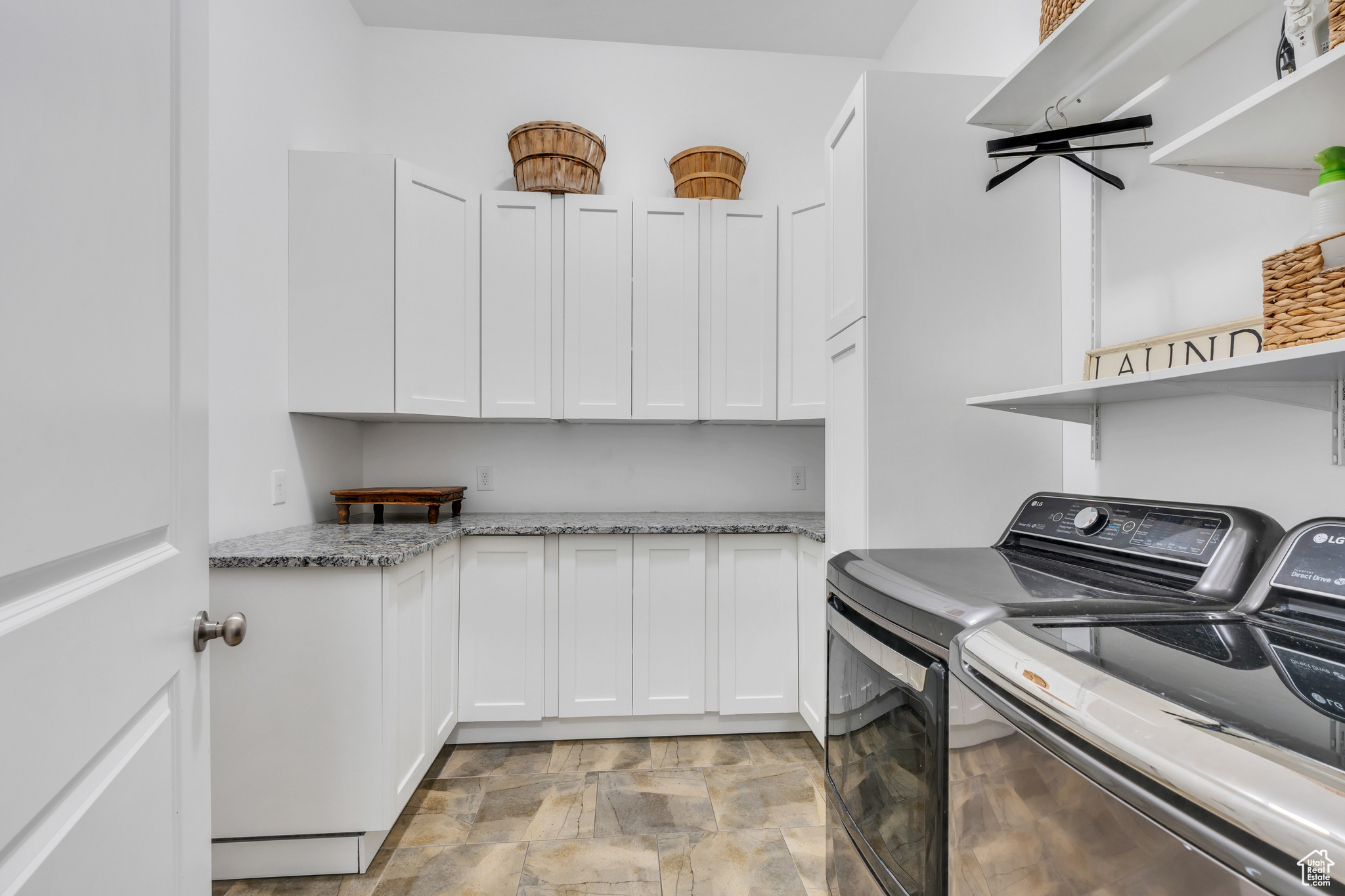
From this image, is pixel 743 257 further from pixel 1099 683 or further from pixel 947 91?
pixel 1099 683

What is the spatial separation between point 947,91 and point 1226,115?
0.86m

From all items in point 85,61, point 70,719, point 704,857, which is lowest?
point 704,857

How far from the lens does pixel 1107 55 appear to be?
1195 millimetres

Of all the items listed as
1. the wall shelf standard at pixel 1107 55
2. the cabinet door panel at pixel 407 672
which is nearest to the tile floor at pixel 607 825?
the cabinet door panel at pixel 407 672

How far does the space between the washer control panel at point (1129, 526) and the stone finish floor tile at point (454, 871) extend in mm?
1567

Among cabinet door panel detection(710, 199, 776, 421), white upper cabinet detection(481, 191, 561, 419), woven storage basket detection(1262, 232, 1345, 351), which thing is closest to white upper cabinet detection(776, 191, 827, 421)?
cabinet door panel detection(710, 199, 776, 421)

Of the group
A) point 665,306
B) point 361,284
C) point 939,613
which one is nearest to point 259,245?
point 361,284

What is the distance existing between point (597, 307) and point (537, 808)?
6.05 ft

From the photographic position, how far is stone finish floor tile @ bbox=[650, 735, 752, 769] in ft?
7.14

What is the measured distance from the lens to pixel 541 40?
279 centimetres

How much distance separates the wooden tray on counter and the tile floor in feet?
3.08

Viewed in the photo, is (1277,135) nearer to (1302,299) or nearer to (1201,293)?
(1302,299)

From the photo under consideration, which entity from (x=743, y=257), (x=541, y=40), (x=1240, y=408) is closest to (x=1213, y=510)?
(x=1240, y=408)

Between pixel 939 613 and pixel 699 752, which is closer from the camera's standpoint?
pixel 939 613
